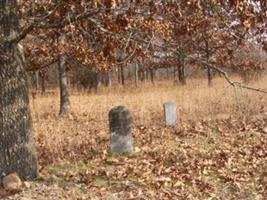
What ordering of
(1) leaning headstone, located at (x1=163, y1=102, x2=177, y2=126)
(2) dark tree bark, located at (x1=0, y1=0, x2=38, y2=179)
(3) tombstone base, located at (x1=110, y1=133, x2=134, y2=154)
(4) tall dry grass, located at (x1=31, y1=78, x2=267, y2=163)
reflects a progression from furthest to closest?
(1) leaning headstone, located at (x1=163, y1=102, x2=177, y2=126), (4) tall dry grass, located at (x1=31, y1=78, x2=267, y2=163), (3) tombstone base, located at (x1=110, y1=133, x2=134, y2=154), (2) dark tree bark, located at (x1=0, y1=0, x2=38, y2=179)

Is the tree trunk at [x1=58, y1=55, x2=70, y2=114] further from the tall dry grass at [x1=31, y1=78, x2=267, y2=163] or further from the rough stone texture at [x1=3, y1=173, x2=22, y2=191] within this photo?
the rough stone texture at [x1=3, y1=173, x2=22, y2=191]

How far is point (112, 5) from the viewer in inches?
245

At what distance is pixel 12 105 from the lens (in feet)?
26.9

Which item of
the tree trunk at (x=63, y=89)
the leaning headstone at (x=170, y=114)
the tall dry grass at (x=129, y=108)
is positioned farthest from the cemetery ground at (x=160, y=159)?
the tree trunk at (x=63, y=89)

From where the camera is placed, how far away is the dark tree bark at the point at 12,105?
26.6 feet

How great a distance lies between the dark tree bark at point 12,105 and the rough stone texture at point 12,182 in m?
0.15

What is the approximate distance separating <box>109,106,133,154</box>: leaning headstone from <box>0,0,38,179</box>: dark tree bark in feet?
7.23

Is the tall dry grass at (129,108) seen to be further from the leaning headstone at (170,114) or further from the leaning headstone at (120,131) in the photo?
the leaning headstone at (120,131)

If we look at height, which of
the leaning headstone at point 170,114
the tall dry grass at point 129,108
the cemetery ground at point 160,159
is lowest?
the cemetery ground at point 160,159

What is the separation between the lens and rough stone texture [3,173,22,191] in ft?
26.1

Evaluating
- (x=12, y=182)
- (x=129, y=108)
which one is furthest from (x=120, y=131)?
(x=129, y=108)

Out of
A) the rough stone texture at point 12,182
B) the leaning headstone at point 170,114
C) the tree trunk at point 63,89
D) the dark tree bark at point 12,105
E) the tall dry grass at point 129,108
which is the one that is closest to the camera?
the rough stone texture at point 12,182

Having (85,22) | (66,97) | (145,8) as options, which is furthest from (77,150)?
(66,97)

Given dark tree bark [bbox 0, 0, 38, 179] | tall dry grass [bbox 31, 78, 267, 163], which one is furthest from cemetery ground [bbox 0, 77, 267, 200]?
dark tree bark [bbox 0, 0, 38, 179]
